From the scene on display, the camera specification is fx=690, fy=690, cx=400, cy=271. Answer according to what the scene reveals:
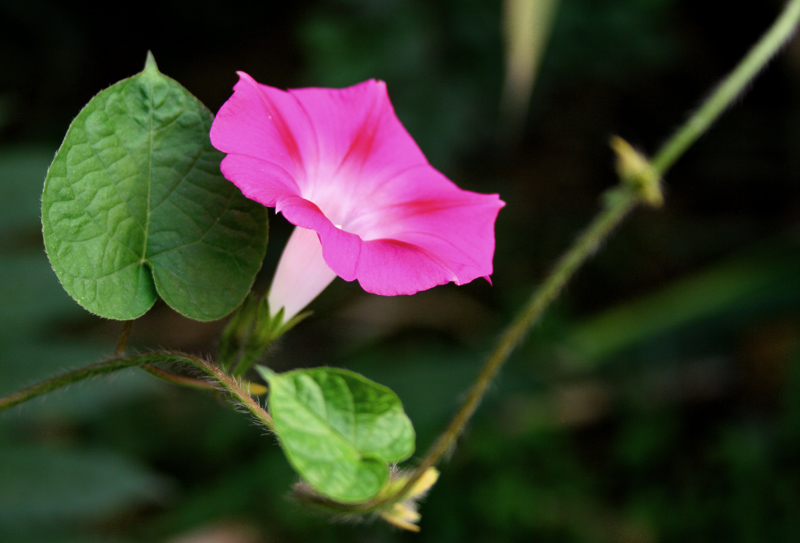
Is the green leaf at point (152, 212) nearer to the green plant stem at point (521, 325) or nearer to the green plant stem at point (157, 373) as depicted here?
the green plant stem at point (157, 373)

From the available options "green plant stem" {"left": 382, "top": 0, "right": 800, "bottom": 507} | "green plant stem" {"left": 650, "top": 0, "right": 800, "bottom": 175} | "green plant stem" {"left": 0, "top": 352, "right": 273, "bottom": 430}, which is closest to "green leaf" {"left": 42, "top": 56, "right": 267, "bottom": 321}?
"green plant stem" {"left": 0, "top": 352, "right": 273, "bottom": 430}

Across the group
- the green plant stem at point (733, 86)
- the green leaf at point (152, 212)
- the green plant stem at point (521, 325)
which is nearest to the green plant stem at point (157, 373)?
the green leaf at point (152, 212)

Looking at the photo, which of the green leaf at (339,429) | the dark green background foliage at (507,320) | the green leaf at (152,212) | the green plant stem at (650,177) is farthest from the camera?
the dark green background foliage at (507,320)

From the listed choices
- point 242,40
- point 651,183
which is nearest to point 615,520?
point 651,183

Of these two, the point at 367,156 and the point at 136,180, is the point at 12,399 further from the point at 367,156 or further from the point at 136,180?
the point at 367,156

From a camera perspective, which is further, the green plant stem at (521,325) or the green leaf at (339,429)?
the green plant stem at (521,325)

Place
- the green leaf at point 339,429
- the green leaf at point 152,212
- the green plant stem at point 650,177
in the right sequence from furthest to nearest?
1. the green plant stem at point 650,177
2. the green leaf at point 152,212
3. the green leaf at point 339,429

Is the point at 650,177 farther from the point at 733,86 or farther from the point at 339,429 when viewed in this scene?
the point at 339,429
